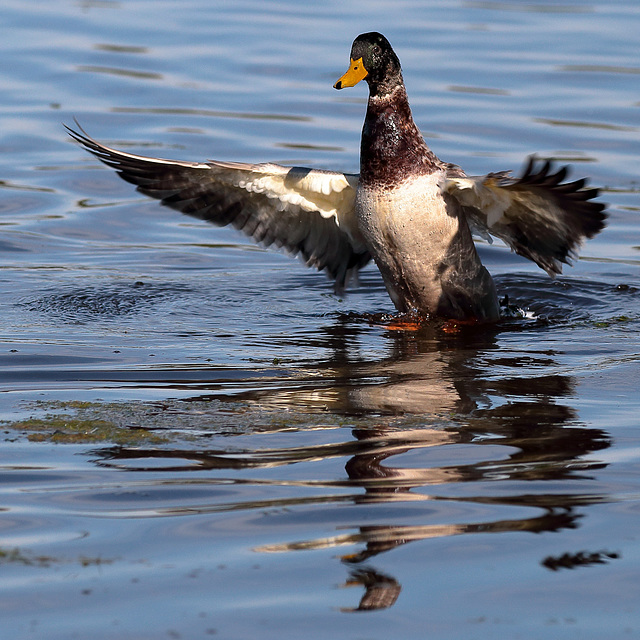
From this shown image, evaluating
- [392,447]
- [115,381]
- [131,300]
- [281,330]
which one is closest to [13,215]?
[131,300]

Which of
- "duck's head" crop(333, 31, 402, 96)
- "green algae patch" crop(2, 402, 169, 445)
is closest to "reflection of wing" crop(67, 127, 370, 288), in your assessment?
"duck's head" crop(333, 31, 402, 96)

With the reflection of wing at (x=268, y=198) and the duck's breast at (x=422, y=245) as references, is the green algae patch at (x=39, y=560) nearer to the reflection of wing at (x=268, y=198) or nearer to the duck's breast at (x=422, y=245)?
the duck's breast at (x=422, y=245)

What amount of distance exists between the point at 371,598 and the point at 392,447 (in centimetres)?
132

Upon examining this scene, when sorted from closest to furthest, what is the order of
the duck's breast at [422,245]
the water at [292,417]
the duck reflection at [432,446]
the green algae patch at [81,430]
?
the water at [292,417]
the duck reflection at [432,446]
the green algae patch at [81,430]
the duck's breast at [422,245]

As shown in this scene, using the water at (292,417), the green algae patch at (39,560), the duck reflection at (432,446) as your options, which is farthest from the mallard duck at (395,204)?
the green algae patch at (39,560)

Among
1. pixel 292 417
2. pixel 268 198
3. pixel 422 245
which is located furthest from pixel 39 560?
pixel 268 198

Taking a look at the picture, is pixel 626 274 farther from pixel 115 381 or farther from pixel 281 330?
pixel 115 381

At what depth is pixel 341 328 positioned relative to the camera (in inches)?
297

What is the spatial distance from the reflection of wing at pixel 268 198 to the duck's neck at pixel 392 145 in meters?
0.33

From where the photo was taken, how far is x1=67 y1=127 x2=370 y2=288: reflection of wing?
25.1 ft

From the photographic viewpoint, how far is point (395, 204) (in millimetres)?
7262

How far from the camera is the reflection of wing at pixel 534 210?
645 cm

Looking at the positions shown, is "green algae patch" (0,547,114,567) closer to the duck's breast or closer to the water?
the water

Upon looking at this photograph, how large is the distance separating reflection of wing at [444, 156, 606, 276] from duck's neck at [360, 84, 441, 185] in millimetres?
→ 254
